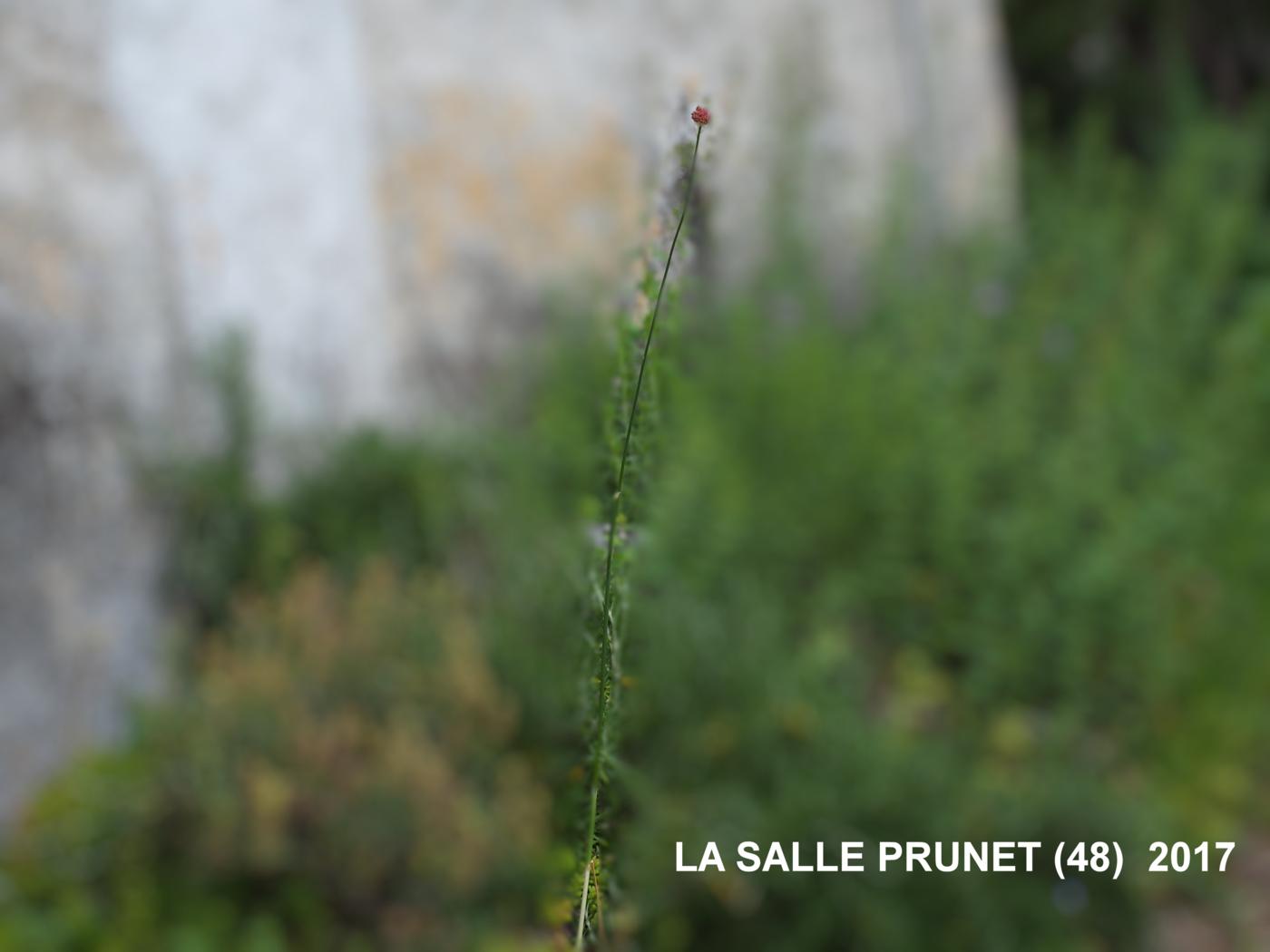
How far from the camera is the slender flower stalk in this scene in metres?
0.52

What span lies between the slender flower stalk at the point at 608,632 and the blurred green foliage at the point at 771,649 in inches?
44.3

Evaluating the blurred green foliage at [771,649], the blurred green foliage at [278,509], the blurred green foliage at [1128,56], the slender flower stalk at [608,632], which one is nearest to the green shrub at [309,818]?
the blurred green foliage at [771,649]

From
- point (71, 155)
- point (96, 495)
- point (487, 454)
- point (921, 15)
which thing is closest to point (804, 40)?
point (921, 15)

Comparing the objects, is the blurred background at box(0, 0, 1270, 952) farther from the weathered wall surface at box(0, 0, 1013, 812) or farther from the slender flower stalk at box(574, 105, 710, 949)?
the slender flower stalk at box(574, 105, 710, 949)

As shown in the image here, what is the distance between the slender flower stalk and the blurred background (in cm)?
96

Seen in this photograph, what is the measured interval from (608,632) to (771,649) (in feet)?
6.95

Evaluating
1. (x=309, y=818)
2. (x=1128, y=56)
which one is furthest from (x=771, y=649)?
(x=1128, y=56)

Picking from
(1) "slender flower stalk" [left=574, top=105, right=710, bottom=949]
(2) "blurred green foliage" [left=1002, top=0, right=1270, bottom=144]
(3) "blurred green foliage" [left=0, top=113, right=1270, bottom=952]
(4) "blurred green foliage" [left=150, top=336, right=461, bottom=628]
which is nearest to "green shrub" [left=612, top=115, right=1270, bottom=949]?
(3) "blurred green foliage" [left=0, top=113, right=1270, bottom=952]

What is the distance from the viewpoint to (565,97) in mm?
3842

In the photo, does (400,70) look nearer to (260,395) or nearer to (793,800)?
(260,395)

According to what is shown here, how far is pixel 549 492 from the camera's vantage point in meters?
3.15

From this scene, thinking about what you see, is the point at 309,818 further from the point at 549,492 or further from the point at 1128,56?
the point at 1128,56

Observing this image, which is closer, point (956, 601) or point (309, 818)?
point (309, 818)

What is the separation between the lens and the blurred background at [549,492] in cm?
234
